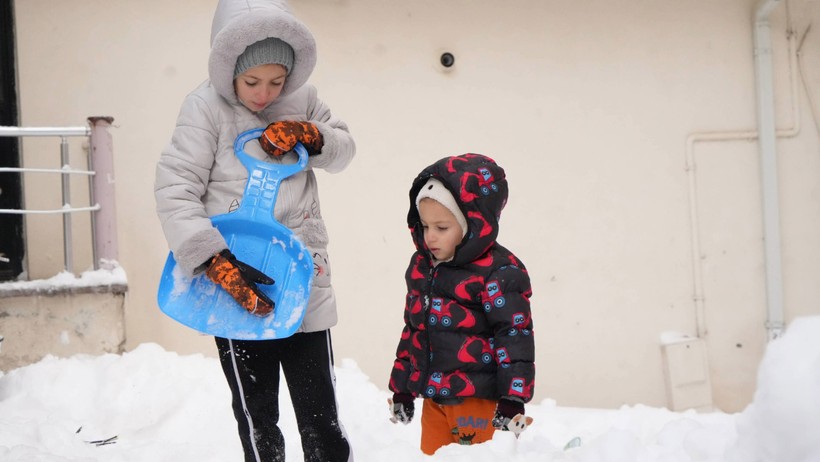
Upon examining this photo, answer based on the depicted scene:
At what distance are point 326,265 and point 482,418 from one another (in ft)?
2.27

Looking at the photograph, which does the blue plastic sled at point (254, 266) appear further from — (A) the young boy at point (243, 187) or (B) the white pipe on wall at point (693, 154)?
(B) the white pipe on wall at point (693, 154)

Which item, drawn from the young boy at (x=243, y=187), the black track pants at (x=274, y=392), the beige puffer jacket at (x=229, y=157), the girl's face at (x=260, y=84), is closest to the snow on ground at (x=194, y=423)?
the black track pants at (x=274, y=392)

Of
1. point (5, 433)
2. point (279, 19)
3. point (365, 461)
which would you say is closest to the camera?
point (279, 19)

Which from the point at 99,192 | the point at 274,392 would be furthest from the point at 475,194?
the point at 99,192

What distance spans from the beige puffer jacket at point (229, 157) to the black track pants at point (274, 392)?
0.32ft

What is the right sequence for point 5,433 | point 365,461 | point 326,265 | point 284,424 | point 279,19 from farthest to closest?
point 284,424
point 5,433
point 365,461
point 326,265
point 279,19

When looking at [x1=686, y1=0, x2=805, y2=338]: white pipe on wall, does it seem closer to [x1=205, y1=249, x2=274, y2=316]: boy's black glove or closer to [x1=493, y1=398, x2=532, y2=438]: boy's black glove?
[x1=493, y1=398, x2=532, y2=438]: boy's black glove

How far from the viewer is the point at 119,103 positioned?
15.9ft

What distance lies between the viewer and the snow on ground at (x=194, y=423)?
7.51ft

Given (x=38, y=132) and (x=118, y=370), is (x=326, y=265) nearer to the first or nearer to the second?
(x=118, y=370)

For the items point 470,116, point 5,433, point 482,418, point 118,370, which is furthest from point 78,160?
point 482,418

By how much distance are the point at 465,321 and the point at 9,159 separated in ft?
11.1

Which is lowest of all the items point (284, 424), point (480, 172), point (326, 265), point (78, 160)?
point (284, 424)

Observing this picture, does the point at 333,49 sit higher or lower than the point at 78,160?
higher
